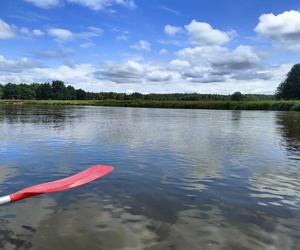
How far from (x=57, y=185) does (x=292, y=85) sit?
10504cm

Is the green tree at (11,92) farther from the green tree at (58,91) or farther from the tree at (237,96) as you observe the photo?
the tree at (237,96)

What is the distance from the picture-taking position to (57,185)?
25.3 ft

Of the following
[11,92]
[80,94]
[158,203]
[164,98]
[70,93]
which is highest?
[11,92]

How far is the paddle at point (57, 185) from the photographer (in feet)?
21.5

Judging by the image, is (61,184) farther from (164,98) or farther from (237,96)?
(164,98)

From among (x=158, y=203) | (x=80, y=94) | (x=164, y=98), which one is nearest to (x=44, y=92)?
(x=80, y=94)

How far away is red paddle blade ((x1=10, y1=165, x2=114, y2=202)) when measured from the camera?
22.1ft

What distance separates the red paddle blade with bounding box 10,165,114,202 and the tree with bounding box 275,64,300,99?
4056 inches

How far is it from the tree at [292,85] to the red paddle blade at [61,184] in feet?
338

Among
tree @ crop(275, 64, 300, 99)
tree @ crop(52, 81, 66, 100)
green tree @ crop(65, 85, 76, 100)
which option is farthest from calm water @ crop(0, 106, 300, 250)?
green tree @ crop(65, 85, 76, 100)

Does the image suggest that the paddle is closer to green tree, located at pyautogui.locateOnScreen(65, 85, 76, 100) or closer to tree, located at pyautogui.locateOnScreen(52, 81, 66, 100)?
tree, located at pyautogui.locateOnScreen(52, 81, 66, 100)

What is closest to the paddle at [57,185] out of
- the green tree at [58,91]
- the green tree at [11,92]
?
the green tree at [58,91]

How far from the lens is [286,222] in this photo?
23.9ft

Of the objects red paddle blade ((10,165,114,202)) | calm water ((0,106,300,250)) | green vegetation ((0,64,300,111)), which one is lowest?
calm water ((0,106,300,250))
